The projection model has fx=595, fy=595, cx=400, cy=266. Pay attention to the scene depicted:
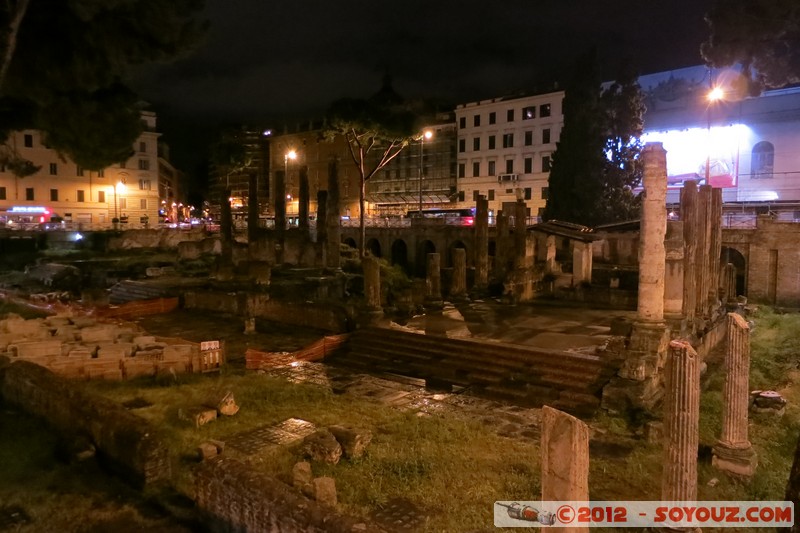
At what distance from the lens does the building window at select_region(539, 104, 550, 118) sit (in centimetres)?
4731

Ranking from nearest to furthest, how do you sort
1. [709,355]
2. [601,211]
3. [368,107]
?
[709,355], [368,107], [601,211]

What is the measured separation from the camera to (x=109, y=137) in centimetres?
1323

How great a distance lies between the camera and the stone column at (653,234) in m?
11.0

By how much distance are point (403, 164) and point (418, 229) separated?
735 inches

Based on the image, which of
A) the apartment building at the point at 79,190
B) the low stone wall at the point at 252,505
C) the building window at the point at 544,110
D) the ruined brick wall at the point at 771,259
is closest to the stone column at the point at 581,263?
the ruined brick wall at the point at 771,259

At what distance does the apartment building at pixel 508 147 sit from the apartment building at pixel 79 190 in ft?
88.2

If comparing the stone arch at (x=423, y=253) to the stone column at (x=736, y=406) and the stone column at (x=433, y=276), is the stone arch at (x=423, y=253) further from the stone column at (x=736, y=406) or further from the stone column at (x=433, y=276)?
the stone column at (x=736, y=406)

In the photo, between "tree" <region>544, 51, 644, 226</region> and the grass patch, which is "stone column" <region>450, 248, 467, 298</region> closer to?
the grass patch

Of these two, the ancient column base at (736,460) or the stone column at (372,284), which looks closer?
the ancient column base at (736,460)

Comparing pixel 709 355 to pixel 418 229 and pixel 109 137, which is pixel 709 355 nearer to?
pixel 109 137

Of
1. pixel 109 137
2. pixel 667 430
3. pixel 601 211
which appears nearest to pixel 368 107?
pixel 601 211

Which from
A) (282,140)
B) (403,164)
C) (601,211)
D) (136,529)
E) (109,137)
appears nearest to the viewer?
(136,529)

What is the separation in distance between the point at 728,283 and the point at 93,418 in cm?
2210

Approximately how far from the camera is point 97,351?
12.7 meters
